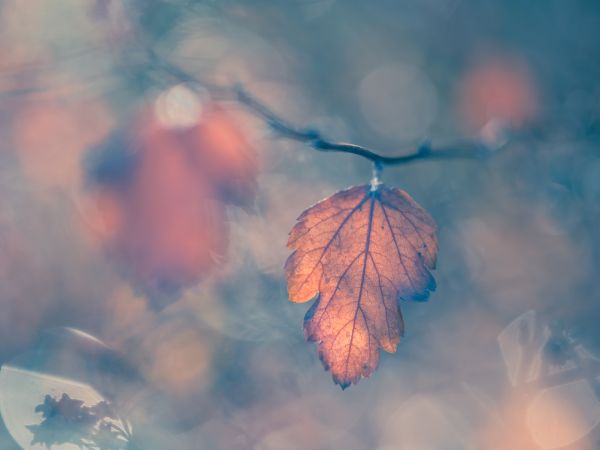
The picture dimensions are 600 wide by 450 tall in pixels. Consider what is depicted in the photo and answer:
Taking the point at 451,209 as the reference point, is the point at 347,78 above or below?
above

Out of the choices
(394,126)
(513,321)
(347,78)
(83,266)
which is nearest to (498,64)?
(394,126)

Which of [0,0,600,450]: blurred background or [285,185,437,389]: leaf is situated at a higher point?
[0,0,600,450]: blurred background

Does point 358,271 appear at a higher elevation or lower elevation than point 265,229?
lower

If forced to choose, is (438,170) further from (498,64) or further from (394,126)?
(498,64)

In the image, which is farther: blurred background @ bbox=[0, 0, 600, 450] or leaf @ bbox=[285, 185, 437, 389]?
blurred background @ bbox=[0, 0, 600, 450]

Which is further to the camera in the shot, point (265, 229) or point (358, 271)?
point (265, 229)
